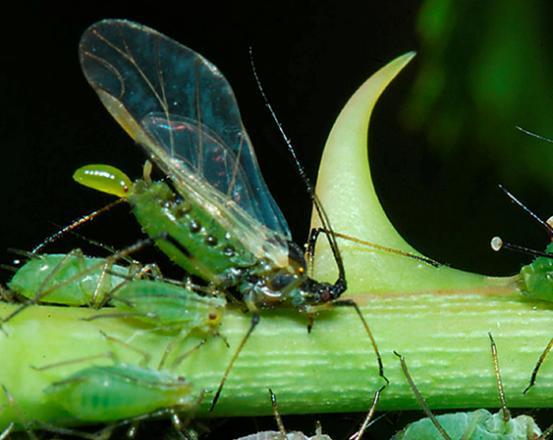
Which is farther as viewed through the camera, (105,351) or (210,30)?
(210,30)

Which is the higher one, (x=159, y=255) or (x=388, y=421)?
(x=159, y=255)

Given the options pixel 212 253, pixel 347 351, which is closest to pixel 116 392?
pixel 212 253

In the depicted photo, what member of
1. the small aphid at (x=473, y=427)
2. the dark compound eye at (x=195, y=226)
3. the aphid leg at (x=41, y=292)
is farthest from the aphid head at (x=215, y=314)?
the small aphid at (x=473, y=427)

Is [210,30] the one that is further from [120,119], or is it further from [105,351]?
[105,351]

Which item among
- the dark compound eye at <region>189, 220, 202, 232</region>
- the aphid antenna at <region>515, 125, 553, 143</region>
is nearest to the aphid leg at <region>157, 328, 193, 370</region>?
the dark compound eye at <region>189, 220, 202, 232</region>

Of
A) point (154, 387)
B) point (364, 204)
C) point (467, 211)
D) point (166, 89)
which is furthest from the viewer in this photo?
point (467, 211)

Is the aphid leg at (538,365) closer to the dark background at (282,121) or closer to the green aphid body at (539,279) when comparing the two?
the green aphid body at (539,279)

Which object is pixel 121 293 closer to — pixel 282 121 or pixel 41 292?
pixel 41 292

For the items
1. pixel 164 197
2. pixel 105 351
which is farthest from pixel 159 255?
pixel 105 351
